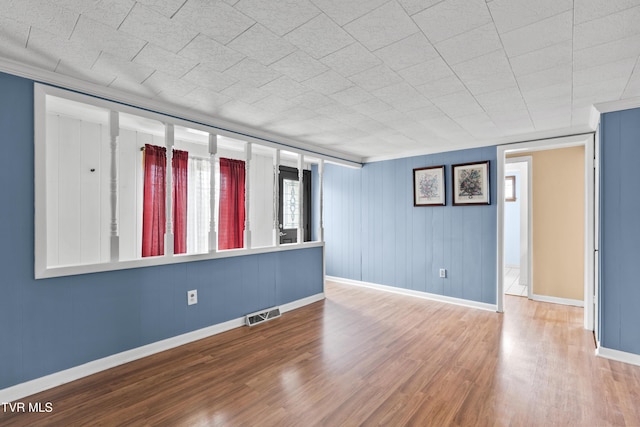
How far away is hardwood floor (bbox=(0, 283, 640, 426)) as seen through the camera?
196 centimetres

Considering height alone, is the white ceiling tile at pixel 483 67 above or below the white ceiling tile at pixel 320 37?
below

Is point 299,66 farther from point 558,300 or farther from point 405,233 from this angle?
point 558,300

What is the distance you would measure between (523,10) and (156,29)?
1999 millimetres

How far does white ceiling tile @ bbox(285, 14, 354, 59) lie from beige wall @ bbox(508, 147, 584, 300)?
443 centimetres

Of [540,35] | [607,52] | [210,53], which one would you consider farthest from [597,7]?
[210,53]

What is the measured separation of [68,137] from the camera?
3191 mm

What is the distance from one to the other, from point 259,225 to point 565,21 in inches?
178

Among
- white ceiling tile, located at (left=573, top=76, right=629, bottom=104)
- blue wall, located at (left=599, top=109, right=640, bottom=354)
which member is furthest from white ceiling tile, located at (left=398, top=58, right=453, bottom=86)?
blue wall, located at (left=599, top=109, right=640, bottom=354)

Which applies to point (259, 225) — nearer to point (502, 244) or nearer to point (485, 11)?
point (502, 244)

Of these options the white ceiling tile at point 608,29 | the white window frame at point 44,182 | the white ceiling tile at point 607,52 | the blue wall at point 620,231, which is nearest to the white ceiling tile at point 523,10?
the white ceiling tile at point 608,29

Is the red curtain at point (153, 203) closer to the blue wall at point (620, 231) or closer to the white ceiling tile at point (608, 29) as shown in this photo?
the white ceiling tile at point (608, 29)

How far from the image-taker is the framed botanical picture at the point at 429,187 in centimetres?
462

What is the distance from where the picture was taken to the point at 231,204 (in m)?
4.62

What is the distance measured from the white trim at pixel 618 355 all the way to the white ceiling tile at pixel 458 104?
2574mm
